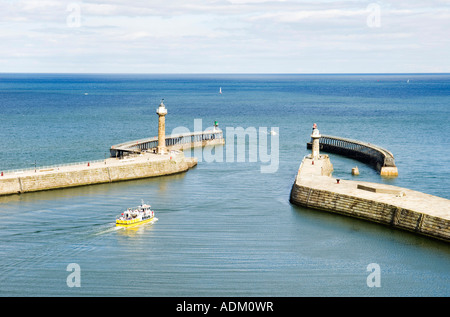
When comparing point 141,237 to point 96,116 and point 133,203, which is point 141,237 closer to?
point 133,203

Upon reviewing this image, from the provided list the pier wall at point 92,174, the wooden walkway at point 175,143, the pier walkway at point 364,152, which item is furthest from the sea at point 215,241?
the wooden walkway at point 175,143

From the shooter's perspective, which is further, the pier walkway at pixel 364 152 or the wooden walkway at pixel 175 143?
the wooden walkway at pixel 175 143

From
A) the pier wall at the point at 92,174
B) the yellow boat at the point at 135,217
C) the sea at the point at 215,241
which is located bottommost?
the sea at the point at 215,241

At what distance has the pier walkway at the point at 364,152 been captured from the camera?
8031 centimetres

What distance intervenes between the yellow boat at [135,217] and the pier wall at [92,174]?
16.1m

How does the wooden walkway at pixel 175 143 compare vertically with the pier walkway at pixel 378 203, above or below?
above

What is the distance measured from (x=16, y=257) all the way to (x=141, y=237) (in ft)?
34.9

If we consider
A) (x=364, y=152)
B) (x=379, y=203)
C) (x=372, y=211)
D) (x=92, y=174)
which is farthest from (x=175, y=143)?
(x=379, y=203)

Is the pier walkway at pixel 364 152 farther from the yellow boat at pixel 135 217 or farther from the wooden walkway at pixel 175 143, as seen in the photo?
the yellow boat at pixel 135 217

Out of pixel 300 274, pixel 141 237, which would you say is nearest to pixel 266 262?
pixel 300 274

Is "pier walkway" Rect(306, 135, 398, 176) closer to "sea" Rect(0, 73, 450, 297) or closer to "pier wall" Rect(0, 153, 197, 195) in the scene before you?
"sea" Rect(0, 73, 450, 297)

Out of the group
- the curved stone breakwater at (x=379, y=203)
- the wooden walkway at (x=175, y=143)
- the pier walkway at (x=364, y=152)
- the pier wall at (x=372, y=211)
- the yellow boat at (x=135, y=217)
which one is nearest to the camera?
the pier wall at (x=372, y=211)

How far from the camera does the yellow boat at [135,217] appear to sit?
174 feet

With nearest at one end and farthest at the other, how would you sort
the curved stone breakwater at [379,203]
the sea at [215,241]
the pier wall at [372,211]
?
the sea at [215,241], the pier wall at [372,211], the curved stone breakwater at [379,203]
